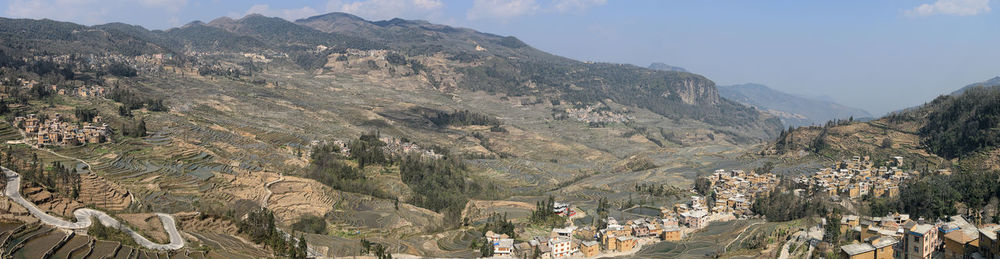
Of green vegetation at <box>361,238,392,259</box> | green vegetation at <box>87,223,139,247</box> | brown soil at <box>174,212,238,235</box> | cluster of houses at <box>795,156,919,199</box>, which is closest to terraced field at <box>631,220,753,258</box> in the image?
cluster of houses at <box>795,156,919,199</box>

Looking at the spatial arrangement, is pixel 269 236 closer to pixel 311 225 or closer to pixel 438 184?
pixel 311 225

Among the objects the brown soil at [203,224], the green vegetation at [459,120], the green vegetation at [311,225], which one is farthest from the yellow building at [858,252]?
the green vegetation at [459,120]

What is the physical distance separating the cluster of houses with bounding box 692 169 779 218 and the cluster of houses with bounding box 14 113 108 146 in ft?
159

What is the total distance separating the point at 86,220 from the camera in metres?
33.0

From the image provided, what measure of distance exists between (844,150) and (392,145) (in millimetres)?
54924

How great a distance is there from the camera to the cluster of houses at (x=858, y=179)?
59344mm

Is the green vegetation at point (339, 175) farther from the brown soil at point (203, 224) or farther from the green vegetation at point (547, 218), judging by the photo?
the brown soil at point (203, 224)

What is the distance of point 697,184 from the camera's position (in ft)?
234

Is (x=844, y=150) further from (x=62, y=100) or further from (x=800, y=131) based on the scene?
(x=62, y=100)

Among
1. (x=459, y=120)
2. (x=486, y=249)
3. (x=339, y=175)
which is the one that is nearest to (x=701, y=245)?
(x=486, y=249)

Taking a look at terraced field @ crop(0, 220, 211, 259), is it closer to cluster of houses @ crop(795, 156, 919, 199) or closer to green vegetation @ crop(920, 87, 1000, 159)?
cluster of houses @ crop(795, 156, 919, 199)

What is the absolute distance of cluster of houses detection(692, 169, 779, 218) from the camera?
2304 inches

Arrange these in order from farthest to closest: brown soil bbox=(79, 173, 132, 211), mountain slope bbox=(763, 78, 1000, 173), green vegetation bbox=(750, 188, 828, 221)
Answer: mountain slope bbox=(763, 78, 1000, 173) < green vegetation bbox=(750, 188, 828, 221) < brown soil bbox=(79, 173, 132, 211)

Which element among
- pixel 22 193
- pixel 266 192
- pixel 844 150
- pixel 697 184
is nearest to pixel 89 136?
pixel 266 192
